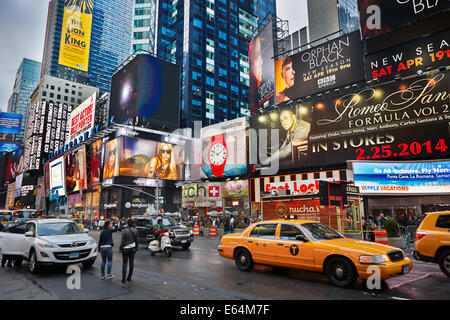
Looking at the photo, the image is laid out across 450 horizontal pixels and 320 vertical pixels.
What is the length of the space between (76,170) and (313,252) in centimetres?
7391

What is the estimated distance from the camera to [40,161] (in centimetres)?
9569

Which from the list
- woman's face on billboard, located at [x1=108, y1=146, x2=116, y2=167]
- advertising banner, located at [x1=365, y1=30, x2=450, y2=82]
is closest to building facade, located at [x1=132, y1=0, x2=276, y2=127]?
woman's face on billboard, located at [x1=108, y1=146, x2=116, y2=167]

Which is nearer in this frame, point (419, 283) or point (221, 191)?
point (419, 283)

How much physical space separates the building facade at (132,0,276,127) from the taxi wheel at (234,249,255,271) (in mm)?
74789

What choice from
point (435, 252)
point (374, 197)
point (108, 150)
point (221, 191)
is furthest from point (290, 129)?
point (108, 150)

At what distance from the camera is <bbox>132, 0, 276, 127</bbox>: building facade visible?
86.6 meters

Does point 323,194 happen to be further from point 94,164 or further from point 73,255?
point 94,164

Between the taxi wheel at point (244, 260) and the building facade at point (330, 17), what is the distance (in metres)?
54.7

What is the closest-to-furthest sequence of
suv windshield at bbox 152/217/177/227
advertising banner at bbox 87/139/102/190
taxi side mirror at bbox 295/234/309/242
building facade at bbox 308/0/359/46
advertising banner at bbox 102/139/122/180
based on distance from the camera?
taxi side mirror at bbox 295/234/309/242
suv windshield at bbox 152/217/177/227
building facade at bbox 308/0/359/46
advertising banner at bbox 102/139/122/180
advertising banner at bbox 87/139/102/190

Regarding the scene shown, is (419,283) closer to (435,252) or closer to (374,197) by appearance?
(435,252)

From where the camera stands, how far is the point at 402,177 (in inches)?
1022

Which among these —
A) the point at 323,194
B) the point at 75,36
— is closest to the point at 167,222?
the point at 323,194

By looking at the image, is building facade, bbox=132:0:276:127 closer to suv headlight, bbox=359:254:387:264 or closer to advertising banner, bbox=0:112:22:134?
advertising banner, bbox=0:112:22:134

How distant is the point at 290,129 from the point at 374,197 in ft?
36.5
